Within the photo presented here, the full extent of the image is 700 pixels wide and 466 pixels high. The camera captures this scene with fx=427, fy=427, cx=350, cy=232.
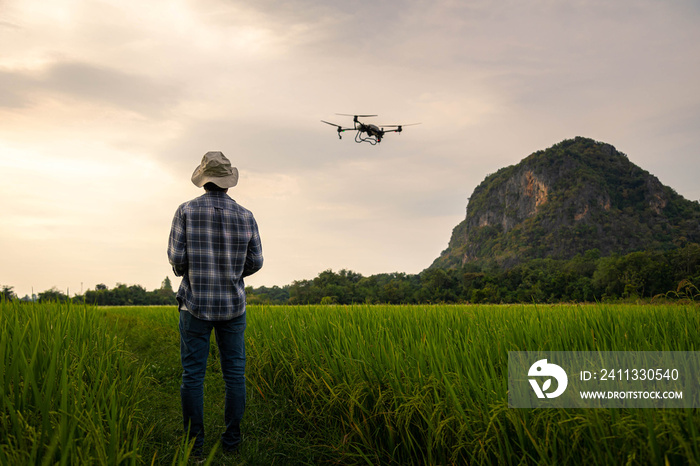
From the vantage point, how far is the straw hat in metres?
3.66

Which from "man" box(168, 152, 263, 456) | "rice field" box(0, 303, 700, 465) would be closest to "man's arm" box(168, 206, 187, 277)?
"man" box(168, 152, 263, 456)

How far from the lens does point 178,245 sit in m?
3.52

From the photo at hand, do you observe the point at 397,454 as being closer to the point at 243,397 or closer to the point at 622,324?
the point at 243,397

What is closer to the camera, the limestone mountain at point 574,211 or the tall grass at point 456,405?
the tall grass at point 456,405

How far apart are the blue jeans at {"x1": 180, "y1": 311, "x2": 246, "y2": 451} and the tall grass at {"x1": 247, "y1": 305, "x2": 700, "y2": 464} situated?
0.70 meters

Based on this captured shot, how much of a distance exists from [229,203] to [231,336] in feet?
3.73

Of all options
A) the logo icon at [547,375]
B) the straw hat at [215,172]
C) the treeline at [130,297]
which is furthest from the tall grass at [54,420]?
the treeline at [130,297]

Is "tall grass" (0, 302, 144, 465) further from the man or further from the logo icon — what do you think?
the logo icon

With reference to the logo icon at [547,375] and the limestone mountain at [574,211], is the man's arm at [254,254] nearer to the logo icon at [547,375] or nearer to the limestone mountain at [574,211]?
the logo icon at [547,375]

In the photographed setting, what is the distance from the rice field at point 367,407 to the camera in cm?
193

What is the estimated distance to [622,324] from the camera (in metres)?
4.49

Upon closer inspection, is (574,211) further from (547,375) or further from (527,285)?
(547,375)

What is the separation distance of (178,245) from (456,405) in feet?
8.05

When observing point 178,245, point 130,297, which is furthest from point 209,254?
point 130,297
